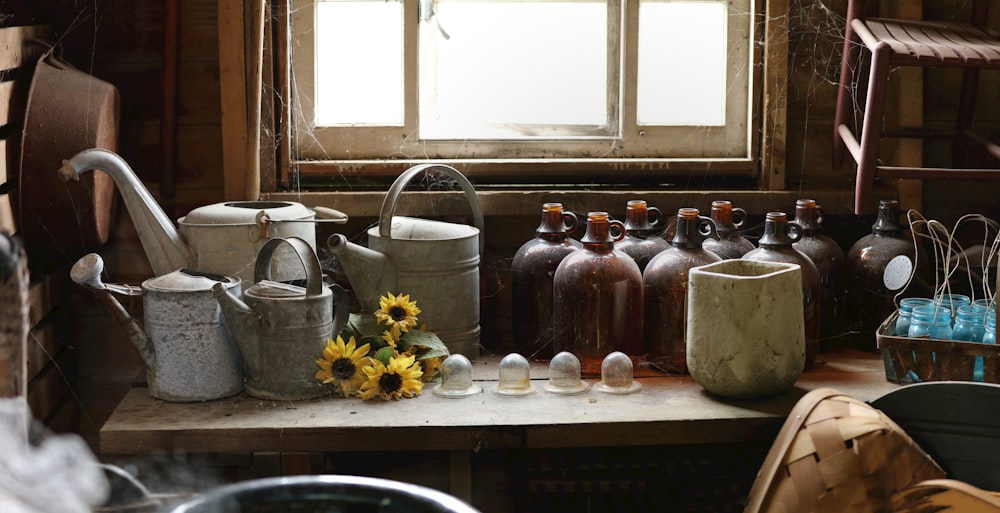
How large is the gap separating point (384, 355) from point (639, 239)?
0.59 m

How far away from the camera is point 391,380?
179cm

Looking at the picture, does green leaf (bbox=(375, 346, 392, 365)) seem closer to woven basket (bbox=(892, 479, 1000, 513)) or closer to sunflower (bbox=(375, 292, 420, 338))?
sunflower (bbox=(375, 292, 420, 338))

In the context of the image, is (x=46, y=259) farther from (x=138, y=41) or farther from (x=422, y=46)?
(x=422, y=46)

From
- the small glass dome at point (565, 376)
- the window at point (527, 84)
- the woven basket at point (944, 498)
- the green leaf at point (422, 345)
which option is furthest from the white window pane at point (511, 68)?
the woven basket at point (944, 498)

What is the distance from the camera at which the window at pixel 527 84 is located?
2244mm

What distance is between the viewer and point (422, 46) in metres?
2.26

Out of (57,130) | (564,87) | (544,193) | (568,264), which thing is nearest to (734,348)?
(568,264)

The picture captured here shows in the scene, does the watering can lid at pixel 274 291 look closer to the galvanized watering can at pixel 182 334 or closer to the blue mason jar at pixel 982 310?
the galvanized watering can at pixel 182 334

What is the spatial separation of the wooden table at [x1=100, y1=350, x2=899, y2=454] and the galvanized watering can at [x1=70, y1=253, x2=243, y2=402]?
1.3 inches

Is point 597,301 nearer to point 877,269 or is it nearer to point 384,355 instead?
point 384,355

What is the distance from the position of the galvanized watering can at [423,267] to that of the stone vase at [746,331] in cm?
44

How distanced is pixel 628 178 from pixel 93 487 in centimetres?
149

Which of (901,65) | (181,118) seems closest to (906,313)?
(901,65)

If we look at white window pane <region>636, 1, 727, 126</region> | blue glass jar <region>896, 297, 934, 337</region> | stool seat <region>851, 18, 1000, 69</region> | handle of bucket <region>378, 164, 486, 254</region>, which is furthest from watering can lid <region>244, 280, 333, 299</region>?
stool seat <region>851, 18, 1000, 69</region>
